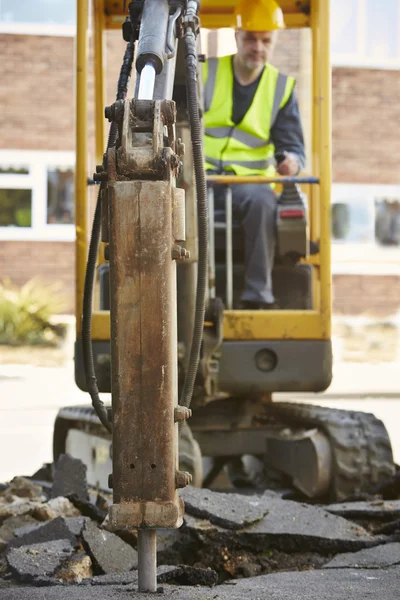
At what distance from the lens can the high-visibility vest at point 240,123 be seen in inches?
235

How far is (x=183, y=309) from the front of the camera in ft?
16.4

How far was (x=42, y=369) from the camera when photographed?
55.6 feet

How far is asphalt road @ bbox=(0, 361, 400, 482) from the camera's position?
922 centimetres

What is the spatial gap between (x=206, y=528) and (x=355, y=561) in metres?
0.63

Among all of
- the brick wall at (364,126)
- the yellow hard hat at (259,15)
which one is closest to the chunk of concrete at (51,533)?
the yellow hard hat at (259,15)

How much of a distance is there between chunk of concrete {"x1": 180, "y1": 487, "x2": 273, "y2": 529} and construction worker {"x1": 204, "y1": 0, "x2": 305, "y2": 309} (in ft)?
4.42

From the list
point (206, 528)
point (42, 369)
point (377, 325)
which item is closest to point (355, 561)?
point (206, 528)

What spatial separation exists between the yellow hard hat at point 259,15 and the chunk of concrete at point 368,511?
266cm

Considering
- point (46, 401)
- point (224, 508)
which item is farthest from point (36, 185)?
point (224, 508)

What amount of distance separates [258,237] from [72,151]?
15331 mm

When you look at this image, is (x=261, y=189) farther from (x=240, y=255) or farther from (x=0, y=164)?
(x=0, y=164)

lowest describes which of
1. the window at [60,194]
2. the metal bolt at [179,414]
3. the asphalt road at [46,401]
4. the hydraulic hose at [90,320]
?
the asphalt road at [46,401]

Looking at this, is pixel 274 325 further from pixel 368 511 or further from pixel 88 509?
pixel 88 509

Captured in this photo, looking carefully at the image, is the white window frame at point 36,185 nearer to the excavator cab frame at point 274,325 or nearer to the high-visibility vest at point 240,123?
the high-visibility vest at point 240,123
